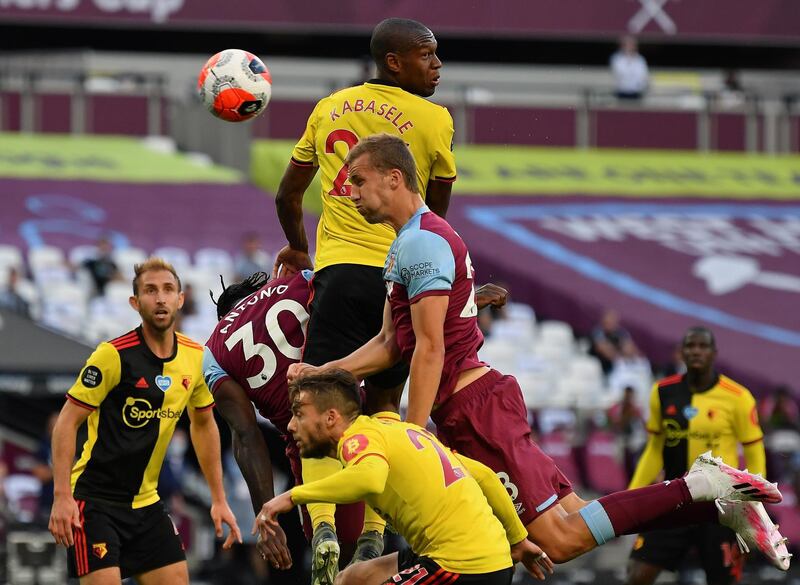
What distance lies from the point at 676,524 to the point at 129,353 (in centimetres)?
314

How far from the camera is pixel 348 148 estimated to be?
795 centimetres

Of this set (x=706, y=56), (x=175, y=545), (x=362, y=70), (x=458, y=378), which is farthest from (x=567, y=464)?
(x=706, y=56)

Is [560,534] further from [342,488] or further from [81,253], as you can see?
[81,253]

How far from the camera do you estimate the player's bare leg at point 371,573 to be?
289 inches

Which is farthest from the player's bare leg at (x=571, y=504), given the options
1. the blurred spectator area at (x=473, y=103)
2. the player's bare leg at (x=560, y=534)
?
the blurred spectator area at (x=473, y=103)

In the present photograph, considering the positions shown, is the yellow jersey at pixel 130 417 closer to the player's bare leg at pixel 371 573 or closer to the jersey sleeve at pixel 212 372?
the jersey sleeve at pixel 212 372

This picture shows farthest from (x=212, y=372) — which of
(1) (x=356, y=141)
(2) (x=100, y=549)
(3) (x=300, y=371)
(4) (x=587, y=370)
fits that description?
(4) (x=587, y=370)

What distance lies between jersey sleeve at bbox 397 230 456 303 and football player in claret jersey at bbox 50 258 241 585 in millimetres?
2069

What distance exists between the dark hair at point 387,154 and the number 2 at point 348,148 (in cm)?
65

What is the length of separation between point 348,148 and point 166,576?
2.78 m

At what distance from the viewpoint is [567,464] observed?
1576cm

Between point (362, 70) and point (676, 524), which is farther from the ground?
point (362, 70)

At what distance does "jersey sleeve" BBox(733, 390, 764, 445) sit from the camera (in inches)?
453

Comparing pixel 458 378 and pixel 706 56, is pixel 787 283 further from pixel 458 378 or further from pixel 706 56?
pixel 458 378
